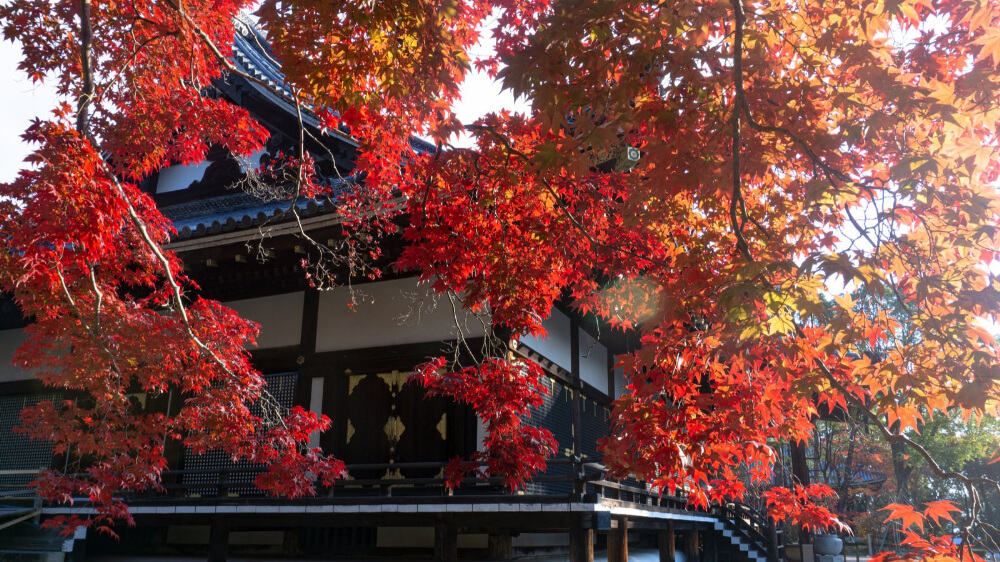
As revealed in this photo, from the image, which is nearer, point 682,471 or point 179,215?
point 682,471

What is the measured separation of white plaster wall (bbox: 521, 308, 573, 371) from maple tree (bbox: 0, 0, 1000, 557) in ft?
8.26

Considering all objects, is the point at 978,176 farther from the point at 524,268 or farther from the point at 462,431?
the point at 462,431

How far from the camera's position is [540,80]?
13.3 feet

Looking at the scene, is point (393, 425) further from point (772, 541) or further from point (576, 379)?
point (772, 541)

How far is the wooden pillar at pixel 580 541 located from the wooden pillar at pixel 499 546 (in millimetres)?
1896

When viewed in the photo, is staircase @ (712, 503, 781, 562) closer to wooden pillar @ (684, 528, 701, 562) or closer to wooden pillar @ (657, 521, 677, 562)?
wooden pillar @ (684, 528, 701, 562)

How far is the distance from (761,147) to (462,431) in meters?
5.87

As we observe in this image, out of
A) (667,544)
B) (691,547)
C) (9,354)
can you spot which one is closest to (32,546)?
(9,354)

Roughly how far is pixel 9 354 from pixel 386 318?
832 cm

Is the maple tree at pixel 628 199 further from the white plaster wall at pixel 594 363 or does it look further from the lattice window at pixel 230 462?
the white plaster wall at pixel 594 363

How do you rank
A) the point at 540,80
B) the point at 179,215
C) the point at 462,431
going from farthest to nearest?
the point at 179,215, the point at 462,431, the point at 540,80

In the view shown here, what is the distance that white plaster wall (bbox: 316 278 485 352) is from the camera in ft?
31.9

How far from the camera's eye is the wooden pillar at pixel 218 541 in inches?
371

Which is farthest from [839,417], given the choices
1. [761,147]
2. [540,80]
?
[540,80]
